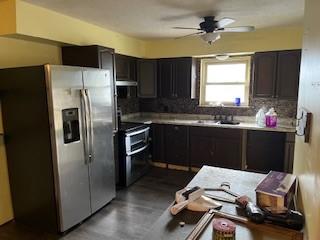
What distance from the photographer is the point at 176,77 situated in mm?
4508

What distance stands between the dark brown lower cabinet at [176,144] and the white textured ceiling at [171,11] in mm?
1733

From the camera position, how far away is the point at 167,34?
4082 mm

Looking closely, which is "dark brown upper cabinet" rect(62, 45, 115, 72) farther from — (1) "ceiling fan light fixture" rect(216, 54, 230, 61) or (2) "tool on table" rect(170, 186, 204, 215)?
(2) "tool on table" rect(170, 186, 204, 215)

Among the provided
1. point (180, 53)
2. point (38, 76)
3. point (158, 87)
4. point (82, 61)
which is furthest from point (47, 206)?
point (180, 53)

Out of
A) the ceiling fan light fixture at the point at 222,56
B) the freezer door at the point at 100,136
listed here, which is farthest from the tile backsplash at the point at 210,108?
the freezer door at the point at 100,136

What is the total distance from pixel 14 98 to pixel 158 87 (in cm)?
264

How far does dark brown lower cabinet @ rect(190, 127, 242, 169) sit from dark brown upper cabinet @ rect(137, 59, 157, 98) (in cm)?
112

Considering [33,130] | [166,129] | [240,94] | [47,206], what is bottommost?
[47,206]

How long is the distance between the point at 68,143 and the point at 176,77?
258 centimetres

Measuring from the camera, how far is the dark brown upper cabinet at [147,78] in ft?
15.2

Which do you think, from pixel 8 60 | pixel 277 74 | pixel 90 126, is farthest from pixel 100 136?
pixel 277 74

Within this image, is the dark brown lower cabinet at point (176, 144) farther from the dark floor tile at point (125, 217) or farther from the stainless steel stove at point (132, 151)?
the dark floor tile at point (125, 217)

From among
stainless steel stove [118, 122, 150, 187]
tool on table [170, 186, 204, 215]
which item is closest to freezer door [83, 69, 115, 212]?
stainless steel stove [118, 122, 150, 187]

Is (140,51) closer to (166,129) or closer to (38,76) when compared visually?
(166,129)
